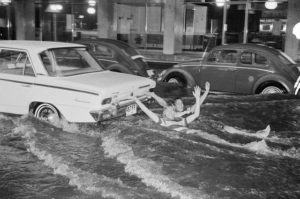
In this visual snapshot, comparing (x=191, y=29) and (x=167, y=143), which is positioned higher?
(x=191, y=29)

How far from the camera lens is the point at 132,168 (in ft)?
19.3

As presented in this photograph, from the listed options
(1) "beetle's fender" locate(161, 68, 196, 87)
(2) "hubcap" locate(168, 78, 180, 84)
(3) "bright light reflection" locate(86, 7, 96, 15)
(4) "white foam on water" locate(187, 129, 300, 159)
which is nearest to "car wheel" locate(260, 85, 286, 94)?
(1) "beetle's fender" locate(161, 68, 196, 87)

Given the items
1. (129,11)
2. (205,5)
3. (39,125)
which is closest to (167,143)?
(39,125)

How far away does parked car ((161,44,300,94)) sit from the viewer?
1068cm

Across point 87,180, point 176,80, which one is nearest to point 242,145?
point 87,180

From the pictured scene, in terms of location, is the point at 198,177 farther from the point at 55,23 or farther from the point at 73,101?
the point at 55,23

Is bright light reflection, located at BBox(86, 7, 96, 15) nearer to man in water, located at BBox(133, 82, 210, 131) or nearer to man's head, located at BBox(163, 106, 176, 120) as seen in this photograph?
man in water, located at BBox(133, 82, 210, 131)

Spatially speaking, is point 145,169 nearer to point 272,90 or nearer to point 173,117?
point 173,117

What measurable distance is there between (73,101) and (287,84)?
5.92 meters

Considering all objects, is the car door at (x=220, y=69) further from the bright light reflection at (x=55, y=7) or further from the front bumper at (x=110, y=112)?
the bright light reflection at (x=55, y=7)

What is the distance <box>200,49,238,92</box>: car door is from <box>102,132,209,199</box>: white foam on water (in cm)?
493

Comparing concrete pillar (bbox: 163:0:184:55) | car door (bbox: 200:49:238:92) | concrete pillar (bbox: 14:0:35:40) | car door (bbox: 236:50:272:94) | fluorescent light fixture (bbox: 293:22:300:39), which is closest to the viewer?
car door (bbox: 236:50:272:94)

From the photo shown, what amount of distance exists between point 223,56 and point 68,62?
16.3ft

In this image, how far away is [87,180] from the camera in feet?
17.7
